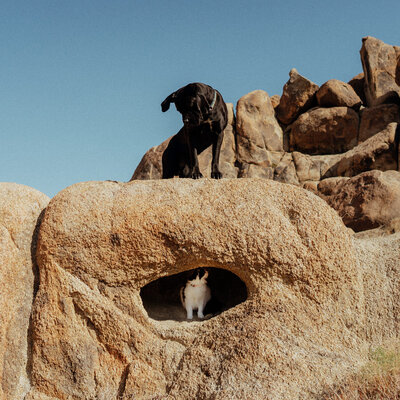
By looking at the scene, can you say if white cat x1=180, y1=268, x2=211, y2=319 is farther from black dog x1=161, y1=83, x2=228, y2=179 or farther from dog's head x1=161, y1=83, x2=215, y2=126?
dog's head x1=161, y1=83, x2=215, y2=126

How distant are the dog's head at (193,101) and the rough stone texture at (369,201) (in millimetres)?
3797

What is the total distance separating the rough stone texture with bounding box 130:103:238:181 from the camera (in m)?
14.9

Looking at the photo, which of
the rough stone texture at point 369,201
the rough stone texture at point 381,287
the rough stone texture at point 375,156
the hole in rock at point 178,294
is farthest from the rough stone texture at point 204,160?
the rough stone texture at point 381,287

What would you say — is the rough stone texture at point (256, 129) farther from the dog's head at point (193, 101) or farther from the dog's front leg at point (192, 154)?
the dog's head at point (193, 101)

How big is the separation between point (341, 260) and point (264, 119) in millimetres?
13127

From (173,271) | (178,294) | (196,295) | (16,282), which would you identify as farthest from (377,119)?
(16,282)

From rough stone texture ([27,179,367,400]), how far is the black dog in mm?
1607

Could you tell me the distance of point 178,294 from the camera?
6.75 m

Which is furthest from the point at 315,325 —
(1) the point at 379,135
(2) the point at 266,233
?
(1) the point at 379,135

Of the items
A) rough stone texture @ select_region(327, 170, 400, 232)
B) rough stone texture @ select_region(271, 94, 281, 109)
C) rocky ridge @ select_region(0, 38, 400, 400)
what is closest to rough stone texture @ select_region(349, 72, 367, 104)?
rough stone texture @ select_region(271, 94, 281, 109)

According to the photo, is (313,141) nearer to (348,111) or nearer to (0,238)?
(348,111)

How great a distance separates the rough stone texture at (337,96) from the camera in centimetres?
1722

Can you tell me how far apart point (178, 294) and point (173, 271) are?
1239 mm

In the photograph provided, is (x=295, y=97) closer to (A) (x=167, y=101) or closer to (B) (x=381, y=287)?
(A) (x=167, y=101)
